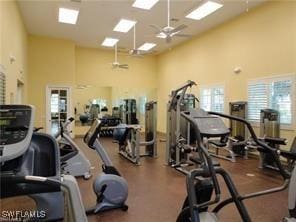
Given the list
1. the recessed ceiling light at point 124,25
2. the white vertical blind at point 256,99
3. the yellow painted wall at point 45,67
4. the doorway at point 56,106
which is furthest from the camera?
the doorway at point 56,106

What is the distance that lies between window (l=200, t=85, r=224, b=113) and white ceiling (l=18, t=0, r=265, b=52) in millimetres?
2124

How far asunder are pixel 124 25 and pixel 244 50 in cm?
392

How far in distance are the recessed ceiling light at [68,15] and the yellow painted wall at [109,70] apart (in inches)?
130

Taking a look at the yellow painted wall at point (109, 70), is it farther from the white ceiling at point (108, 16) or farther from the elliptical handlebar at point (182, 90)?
the elliptical handlebar at point (182, 90)

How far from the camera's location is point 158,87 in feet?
42.2

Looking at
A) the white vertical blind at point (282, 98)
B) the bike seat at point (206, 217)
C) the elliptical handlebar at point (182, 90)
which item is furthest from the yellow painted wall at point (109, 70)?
the bike seat at point (206, 217)

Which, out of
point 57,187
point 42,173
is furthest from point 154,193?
point 57,187

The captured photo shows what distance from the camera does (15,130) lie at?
1541mm

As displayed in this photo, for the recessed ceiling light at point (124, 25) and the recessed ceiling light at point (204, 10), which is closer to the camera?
the recessed ceiling light at point (204, 10)

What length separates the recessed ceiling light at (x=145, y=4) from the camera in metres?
6.56

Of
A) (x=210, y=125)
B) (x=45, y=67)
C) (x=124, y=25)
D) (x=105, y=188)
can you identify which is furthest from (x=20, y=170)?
(x=45, y=67)

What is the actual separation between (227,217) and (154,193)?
4.10 feet

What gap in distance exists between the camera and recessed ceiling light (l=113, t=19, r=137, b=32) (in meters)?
8.09

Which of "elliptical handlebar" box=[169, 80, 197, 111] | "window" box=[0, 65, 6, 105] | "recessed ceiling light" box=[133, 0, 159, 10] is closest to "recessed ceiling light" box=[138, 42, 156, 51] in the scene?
"recessed ceiling light" box=[133, 0, 159, 10]
